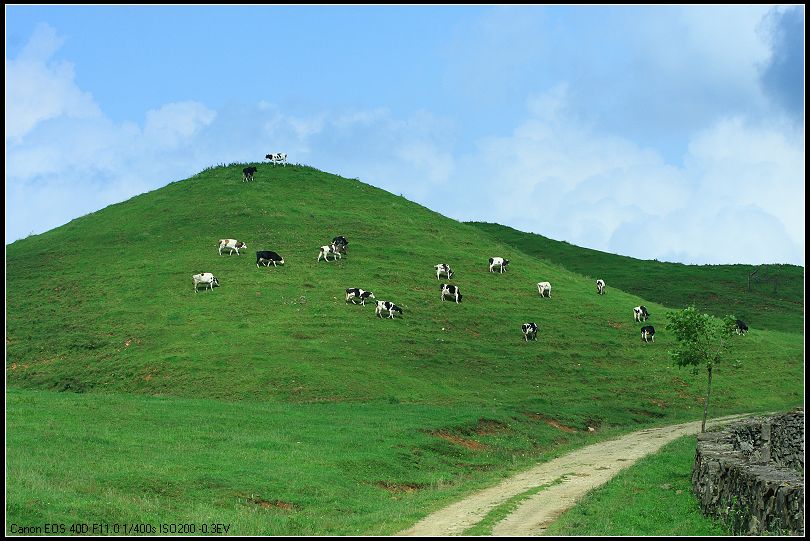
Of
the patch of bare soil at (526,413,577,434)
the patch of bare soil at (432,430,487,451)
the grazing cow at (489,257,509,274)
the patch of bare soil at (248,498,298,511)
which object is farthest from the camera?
the grazing cow at (489,257,509,274)

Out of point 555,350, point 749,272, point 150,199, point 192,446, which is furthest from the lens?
point 749,272

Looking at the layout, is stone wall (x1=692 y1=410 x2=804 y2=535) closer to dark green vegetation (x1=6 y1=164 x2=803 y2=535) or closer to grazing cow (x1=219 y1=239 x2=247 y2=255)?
dark green vegetation (x1=6 y1=164 x2=803 y2=535)

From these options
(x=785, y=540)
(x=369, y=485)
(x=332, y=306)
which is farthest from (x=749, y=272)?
(x=785, y=540)

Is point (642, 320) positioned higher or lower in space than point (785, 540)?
higher

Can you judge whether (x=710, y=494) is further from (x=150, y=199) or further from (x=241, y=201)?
(x=150, y=199)

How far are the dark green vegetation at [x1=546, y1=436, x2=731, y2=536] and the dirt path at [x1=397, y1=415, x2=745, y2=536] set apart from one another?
71 cm

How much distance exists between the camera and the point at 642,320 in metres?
71.1

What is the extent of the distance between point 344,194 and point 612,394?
154ft

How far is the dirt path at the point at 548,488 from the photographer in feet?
72.0

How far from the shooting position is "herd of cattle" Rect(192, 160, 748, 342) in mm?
64062

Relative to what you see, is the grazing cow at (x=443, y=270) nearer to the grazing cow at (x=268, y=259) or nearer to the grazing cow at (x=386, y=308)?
the grazing cow at (x=386, y=308)

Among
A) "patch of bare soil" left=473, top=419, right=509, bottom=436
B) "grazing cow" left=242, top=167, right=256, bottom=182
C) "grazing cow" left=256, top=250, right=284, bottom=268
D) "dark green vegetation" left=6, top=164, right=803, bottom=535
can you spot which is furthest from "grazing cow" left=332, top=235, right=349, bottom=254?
"patch of bare soil" left=473, top=419, right=509, bottom=436

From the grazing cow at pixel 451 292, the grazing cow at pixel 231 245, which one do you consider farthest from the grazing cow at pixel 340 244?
the grazing cow at pixel 451 292

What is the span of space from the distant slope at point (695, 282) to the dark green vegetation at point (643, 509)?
66399mm
